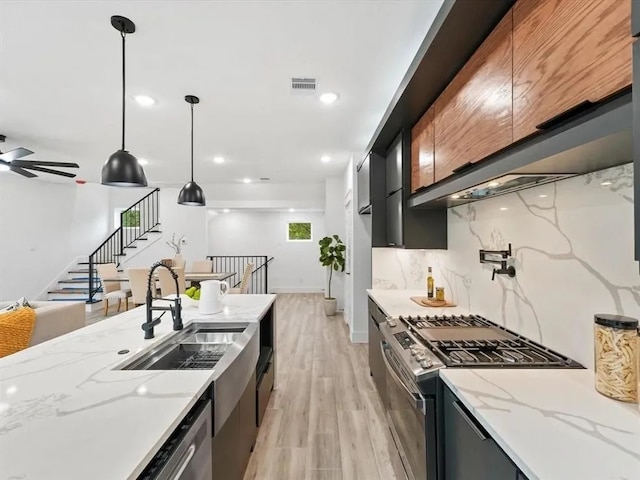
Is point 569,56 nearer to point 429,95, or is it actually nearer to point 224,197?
point 429,95

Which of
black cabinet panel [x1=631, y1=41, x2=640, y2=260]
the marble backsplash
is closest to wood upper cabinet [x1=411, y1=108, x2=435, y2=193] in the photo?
the marble backsplash

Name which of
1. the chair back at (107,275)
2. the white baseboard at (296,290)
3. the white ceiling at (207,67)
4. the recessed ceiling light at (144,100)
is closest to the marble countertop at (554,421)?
the white ceiling at (207,67)

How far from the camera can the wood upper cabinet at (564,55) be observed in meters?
0.73

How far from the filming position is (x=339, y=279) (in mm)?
6496

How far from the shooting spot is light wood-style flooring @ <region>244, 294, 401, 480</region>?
196 centimetres

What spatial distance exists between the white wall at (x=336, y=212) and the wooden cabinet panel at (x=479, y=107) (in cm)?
436

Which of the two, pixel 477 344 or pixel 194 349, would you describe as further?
pixel 194 349

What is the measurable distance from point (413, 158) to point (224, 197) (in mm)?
5540

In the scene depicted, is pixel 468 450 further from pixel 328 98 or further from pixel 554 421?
pixel 328 98

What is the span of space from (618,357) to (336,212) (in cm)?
541

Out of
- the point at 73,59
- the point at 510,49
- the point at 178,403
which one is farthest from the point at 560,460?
the point at 73,59

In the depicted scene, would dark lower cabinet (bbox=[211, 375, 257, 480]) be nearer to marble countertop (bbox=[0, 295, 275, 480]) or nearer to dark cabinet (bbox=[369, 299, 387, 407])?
marble countertop (bbox=[0, 295, 275, 480])

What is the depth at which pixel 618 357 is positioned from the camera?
3.32 ft

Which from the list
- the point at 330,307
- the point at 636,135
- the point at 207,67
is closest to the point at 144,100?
the point at 207,67
